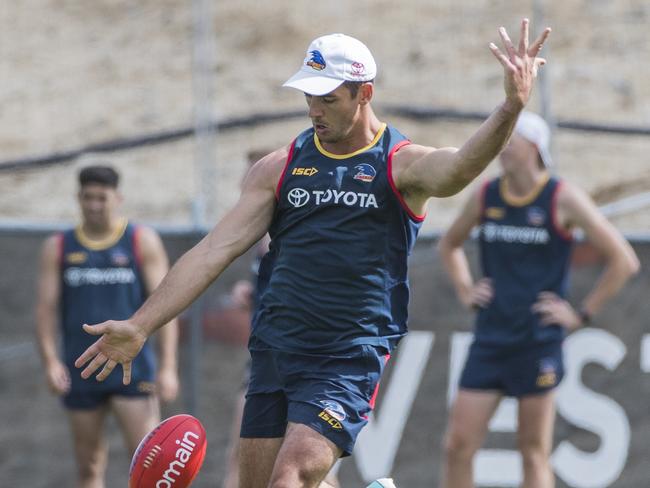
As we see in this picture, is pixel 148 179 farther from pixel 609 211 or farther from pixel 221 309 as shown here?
pixel 609 211

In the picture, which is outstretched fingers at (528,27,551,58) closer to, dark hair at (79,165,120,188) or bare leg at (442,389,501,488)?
bare leg at (442,389,501,488)

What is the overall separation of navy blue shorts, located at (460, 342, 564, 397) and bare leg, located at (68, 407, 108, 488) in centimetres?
251

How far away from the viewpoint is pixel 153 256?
9031mm

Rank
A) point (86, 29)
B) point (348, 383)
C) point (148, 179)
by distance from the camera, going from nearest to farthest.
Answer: point (348, 383) → point (148, 179) → point (86, 29)

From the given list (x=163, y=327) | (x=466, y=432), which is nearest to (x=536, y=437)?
(x=466, y=432)

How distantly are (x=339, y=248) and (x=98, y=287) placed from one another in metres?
3.60

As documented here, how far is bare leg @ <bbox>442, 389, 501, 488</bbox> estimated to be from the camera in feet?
27.0

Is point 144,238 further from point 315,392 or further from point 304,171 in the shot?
point 315,392

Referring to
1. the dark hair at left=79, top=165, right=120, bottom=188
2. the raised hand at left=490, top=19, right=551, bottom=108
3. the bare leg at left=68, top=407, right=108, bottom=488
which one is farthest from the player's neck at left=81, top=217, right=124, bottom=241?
the raised hand at left=490, top=19, right=551, bottom=108

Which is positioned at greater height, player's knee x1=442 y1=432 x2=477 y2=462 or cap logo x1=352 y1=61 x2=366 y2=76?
cap logo x1=352 y1=61 x2=366 y2=76

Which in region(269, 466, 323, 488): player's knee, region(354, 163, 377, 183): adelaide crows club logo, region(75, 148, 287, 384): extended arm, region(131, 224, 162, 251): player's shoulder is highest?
region(354, 163, 377, 183): adelaide crows club logo

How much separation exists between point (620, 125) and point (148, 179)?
13.7 feet

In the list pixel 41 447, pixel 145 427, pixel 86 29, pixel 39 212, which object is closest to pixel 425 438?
pixel 145 427

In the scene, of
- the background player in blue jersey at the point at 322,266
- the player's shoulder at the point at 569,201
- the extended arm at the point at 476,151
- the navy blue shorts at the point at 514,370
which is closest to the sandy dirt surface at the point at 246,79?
the player's shoulder at the point at 569,201
